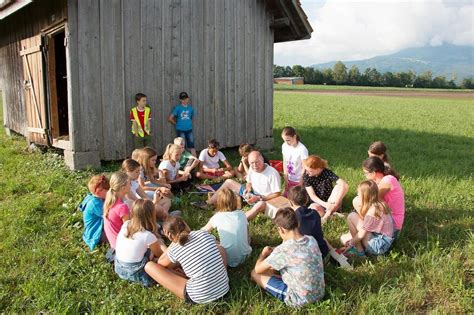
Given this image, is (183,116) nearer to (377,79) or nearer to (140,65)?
(140,65)

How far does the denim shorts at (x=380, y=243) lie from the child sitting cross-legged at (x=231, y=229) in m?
1.43

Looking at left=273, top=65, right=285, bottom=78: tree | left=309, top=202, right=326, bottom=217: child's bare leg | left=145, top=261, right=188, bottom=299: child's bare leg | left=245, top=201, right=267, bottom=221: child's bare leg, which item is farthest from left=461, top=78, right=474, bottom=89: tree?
left=145, top=261, right=188, bottom=299: child's bare leg

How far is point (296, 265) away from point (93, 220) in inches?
102

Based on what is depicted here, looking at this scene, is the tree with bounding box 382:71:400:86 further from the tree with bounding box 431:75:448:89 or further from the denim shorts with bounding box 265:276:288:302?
the denim shorts with bounding box 265:276:288:302

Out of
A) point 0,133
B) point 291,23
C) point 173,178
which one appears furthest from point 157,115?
point 0,133

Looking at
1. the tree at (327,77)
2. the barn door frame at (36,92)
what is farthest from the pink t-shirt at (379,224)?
the tree at (327,77)

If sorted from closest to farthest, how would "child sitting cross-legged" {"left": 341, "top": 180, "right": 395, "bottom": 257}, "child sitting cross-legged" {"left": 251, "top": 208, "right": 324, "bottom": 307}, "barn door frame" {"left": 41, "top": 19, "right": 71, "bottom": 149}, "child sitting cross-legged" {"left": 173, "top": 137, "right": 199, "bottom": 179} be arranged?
"child sitting cross-legged" {"left": 251, "top": 208, "right": 324, "bottom": 307}, "child sitting cross-legged" {"left": 341, "top": 180, "right": 395, "bottom": 257}, "child sitting cross-legged" {"left": 173, "top": 137, "right": 199, "bottom": 179}, "barn door frame" {"left": 41, "top": 19, "right": 71, "bottom": 149}

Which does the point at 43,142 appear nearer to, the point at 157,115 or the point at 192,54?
the point at 157,115

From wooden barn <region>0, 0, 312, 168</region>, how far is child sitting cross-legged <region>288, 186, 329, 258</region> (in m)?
5.02

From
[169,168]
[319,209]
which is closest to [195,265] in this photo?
[319,209]

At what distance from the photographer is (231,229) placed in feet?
15.0

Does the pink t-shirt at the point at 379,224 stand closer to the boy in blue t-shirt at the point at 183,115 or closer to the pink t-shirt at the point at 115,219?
the pink t-shirt at the point at 115,219

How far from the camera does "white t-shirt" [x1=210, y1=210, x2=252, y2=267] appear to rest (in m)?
4.54

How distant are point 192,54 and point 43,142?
3.88 meters
